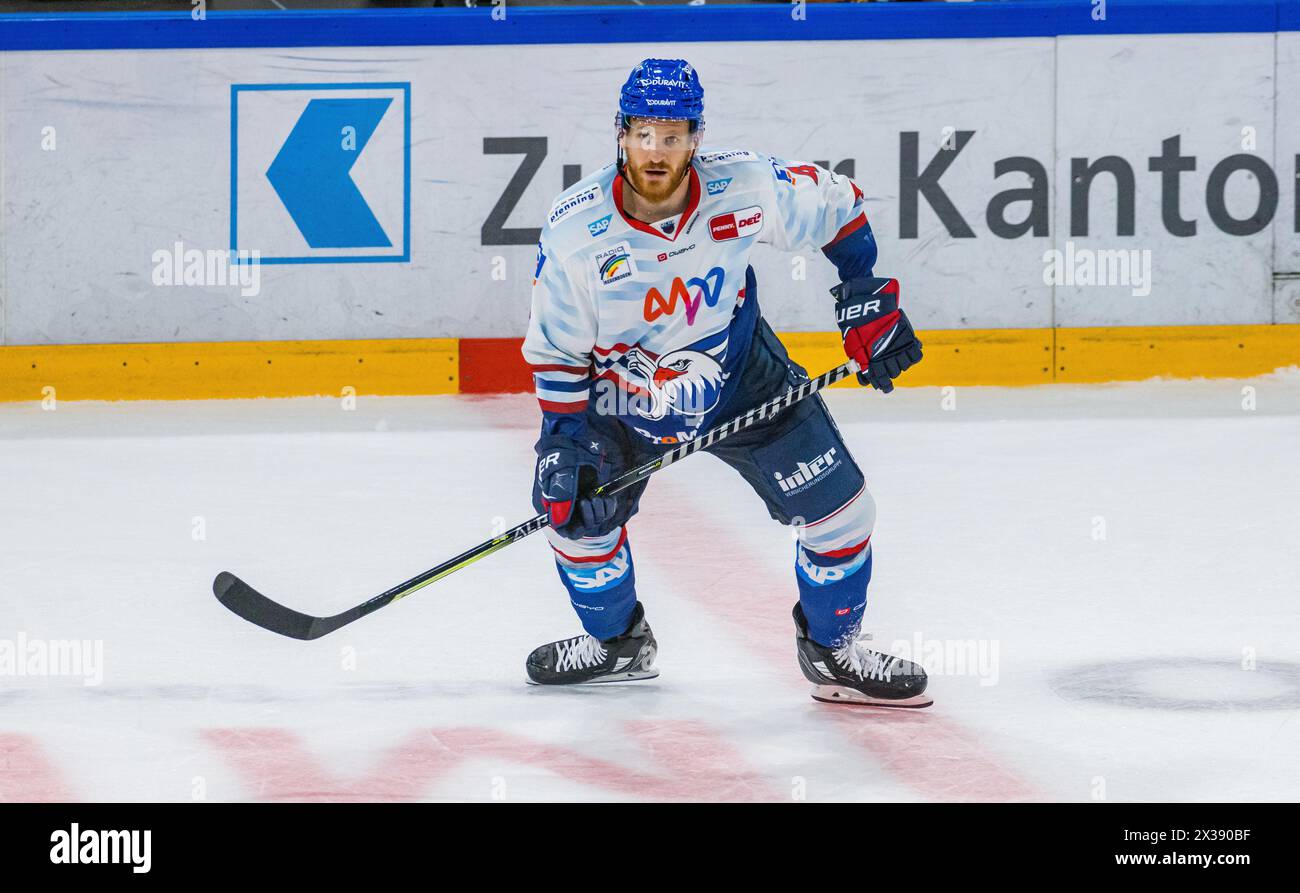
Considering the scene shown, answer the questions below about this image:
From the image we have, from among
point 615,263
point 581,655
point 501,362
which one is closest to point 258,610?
point 581,655

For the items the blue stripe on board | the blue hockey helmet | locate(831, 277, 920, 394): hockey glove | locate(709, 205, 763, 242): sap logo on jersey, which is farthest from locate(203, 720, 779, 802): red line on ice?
the blue stripe on board

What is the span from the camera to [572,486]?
3107 millimetres

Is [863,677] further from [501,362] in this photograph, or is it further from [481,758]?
[501,362]

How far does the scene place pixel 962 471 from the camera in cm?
528

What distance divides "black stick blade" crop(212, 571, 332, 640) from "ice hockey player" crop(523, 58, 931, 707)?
1.50 feet

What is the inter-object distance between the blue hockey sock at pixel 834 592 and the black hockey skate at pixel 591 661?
356 mm

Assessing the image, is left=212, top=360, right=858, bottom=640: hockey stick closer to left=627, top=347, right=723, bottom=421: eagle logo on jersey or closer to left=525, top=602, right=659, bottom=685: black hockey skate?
left=627, top=347, right=723, bottom=421: eagle logo on jersey

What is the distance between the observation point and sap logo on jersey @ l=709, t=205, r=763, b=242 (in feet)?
10.2

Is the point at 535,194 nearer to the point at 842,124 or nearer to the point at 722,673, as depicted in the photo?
the point at 842,124

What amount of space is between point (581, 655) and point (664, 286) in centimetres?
77

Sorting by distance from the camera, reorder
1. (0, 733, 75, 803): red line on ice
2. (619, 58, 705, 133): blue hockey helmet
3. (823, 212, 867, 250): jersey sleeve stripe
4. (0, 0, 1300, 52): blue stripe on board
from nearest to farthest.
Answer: (0, 733, 75, 803): red line on ice < (619, 58, 705, 133): blue hockey helmet < (823, 212, 867, 250): jersey sleeve stripe < (0, 0, 1300, 52): blue stripe on board

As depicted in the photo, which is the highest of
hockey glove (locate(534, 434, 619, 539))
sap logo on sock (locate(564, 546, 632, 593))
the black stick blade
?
hockey glove (locate(534, 434, 619, 539))

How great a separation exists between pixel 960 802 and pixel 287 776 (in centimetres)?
105
